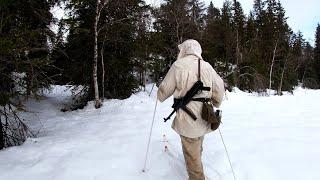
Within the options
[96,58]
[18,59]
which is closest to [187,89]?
[18,59]

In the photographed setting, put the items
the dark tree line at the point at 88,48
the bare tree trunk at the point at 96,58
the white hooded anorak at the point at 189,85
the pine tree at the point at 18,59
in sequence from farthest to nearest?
the bare tree trunk at the point at 96,58
the dark tree line at the point at 88,48
the pine tree at the point at 18,59
the white hooded anorak at the point at 189,85

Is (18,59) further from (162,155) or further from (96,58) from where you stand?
(96,58)

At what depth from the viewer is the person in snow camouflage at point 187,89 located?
522 cm

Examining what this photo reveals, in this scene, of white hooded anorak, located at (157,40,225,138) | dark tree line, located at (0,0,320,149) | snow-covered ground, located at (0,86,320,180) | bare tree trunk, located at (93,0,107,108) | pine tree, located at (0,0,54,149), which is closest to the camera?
white hooded anorak, located at (157,40,225,138)

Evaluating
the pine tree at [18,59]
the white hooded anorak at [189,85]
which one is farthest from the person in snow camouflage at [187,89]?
the pine tree at [18,59]

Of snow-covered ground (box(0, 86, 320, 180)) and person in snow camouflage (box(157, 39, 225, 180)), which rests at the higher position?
person in snow camouflage (box(157, 39, 225, 180))

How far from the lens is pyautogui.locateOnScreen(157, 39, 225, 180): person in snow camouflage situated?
205 inches

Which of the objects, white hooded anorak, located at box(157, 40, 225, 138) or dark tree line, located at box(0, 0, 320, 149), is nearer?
white hooded anorak, located at box(157, 40, 225, 138)

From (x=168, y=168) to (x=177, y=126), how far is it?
128 centimetres

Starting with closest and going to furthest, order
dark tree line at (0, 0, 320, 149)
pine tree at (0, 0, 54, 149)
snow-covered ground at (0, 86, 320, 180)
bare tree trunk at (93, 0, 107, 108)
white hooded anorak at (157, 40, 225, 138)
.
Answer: white hooded anorak at (157, 40, 225, 138), snow-covered ground at (0, 86, 320, 180), pine tree at (0, 0, 54, 149), dark tree line at (0, 0, 320, 149), bare tree trunk at (93, 0, 107, 108)

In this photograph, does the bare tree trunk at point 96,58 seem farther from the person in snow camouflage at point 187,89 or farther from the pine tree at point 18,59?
→ the person in snow camouflage at point 187,89

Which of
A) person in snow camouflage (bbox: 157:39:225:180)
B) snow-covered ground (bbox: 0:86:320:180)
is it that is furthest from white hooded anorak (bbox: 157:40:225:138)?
snow-covered ground (bbox: 0:86:320:180)

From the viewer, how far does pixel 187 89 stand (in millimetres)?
5227

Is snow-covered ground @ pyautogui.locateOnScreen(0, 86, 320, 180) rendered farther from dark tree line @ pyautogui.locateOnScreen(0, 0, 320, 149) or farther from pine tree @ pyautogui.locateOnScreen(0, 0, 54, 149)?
dark tree line @ pyautogui.locateOnScreen(0, 0, 320, 149)
